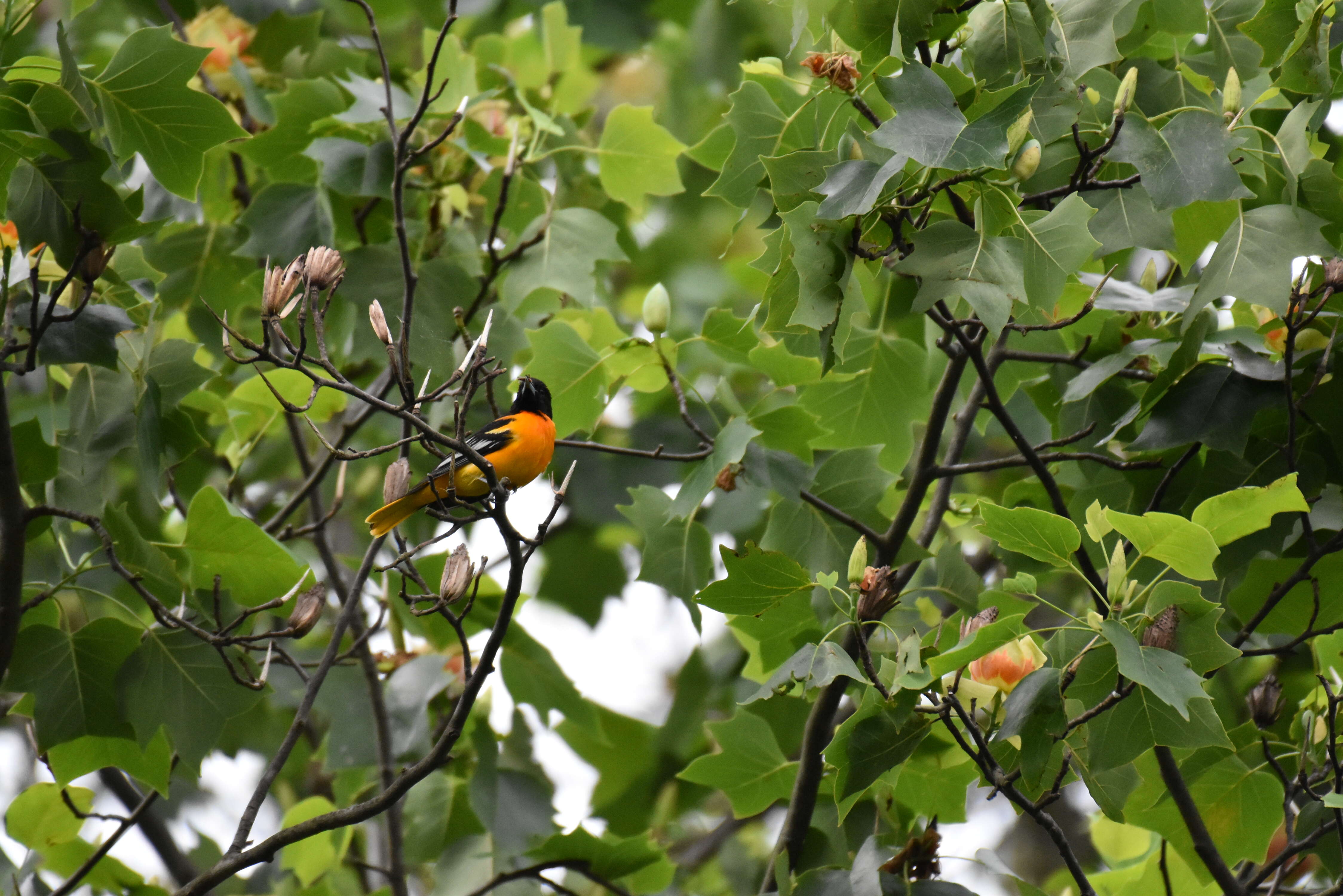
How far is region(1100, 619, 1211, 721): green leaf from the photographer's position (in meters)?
2.15

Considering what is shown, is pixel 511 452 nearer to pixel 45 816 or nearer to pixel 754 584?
pixel 754 584

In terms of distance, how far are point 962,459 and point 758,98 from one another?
2.00m

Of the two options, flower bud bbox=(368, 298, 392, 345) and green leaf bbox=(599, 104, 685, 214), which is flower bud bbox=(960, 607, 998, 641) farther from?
green leaf bbox=(599, 104, 685, 214)

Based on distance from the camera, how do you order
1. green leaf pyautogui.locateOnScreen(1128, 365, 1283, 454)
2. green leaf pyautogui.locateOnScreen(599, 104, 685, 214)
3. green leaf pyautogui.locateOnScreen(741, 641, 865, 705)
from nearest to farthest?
green leaf pyautogui.locateOnScreen(741, 641, 865, 705), green leaf pyautogui.locateOnScreen(1128, 365, 1283, 454), green leaf pyautogui.locateOnScreen(599, 104, 685, 214)

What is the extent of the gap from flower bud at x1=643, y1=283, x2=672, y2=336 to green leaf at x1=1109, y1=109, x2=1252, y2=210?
1210 mm

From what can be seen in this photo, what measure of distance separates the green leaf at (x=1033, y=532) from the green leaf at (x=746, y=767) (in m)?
1.14

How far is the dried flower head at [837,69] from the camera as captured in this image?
8.35 ft

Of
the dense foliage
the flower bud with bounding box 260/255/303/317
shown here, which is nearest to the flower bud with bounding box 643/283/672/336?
the dense foliage

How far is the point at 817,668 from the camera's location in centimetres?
231

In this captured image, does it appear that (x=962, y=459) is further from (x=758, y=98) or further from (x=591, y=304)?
(x=758, y=98)

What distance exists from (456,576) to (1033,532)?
1.16m

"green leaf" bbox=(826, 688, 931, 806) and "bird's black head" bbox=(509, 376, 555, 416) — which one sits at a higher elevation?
"bird's black head" bbox=(509, 376, 555, 416)

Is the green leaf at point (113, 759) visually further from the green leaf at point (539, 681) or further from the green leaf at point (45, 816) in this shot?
the green leaf at point (539, 681)

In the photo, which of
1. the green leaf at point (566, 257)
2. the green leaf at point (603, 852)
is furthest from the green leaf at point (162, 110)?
the green leaf at point (603, 852)
